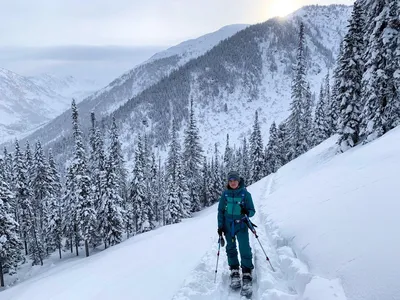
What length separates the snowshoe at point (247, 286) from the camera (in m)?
6.37

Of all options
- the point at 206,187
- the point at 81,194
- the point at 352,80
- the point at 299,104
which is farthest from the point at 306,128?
the point at 81,194

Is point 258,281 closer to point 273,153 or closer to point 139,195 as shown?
point 139,195

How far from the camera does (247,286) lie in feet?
21.4

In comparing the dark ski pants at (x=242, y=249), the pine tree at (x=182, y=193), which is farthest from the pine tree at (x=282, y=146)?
the dark ski pants at (x=242, y=249)

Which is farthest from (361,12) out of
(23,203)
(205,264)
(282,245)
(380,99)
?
(23,203)

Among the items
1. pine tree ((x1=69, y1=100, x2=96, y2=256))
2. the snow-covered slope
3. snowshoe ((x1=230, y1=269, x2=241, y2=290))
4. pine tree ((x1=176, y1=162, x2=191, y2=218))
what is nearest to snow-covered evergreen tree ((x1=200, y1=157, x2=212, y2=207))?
pine tree ((x1=176, y1=162, x2=191, y2=218))

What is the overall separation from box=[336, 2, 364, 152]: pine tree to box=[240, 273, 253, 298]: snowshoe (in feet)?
68.6

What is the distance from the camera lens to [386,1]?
61.4ft

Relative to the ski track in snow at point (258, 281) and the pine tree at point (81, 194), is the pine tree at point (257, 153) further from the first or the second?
the ski track in snow at point (258, 281)

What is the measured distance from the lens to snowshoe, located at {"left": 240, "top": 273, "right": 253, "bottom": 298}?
20.9ft

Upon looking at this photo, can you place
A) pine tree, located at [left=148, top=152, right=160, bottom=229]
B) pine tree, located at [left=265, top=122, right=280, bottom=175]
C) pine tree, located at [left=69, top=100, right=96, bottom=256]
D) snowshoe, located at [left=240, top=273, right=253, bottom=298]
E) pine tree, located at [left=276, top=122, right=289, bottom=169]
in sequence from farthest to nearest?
pine tree, located at [left=148, top=152, right=160, bottom=229] → pine tree, located at [left=265, top=122, right=280, bottom=175] → pine tree, located at [left=276, top=122, right=289, bottom=169] → pine tree, located at [left=69, top=100, right=96, bottom=256] → snowshoe, located at [left=240, top=273, right=253, bottom=298]

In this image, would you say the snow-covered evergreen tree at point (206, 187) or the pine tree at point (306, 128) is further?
the snow-covered evergreen tree at point (206, 187)

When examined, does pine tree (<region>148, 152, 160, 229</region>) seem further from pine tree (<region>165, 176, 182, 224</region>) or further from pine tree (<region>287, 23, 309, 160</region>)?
pine tree (<region>287, 23, 309, 160</region>)

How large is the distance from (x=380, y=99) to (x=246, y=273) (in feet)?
60.0
